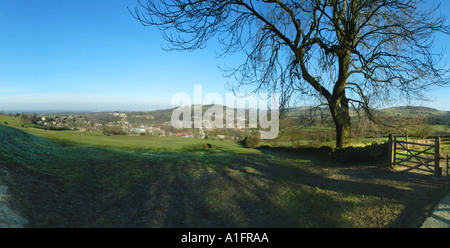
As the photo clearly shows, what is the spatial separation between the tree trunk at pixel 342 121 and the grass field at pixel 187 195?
4563 millimetres

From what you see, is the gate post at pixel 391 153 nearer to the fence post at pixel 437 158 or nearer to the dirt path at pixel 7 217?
the fence post at pixel 437 158

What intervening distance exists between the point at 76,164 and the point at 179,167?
363 centimetres

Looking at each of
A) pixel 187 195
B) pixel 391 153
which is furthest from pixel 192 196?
pixel 391 153

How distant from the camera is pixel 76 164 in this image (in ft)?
23.0

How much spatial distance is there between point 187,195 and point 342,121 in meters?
11.3

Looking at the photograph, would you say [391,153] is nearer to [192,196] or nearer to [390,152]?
[390,152]

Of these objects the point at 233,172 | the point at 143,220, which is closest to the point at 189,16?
the point at 233,172

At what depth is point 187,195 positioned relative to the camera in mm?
6570

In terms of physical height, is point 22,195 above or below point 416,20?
below
